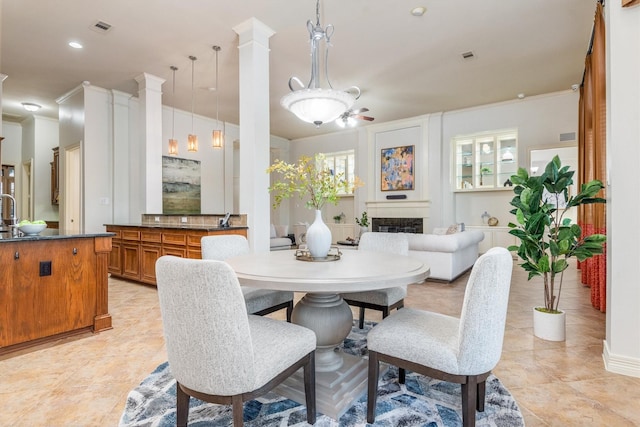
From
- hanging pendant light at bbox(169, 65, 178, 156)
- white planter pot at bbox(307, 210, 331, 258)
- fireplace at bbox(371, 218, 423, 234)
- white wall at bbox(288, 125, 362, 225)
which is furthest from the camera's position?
white wall at bbox(288, 125, 362, 225)

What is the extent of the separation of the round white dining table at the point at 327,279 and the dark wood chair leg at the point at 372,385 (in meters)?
0.35

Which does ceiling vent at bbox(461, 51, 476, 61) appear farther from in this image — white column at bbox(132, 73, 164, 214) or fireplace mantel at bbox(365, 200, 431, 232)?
white column at bbox(132, 73, 164, 214)

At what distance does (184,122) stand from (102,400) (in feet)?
20.5

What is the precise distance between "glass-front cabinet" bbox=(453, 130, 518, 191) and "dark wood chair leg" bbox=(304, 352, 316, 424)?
637cm

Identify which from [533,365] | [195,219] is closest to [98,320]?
[195,219]

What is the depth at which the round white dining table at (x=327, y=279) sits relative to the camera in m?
1.41

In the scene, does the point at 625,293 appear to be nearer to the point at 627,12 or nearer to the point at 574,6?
the point at 627,12

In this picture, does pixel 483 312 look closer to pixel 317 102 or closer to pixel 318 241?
pixel 318 241

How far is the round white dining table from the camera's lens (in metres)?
1.41

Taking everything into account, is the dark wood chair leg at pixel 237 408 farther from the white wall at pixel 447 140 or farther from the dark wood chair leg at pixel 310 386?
the white wall at pixel 447 140

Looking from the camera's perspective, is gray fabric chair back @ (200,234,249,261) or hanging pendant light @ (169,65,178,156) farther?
hanging pendant light @ (169,65,178,156)

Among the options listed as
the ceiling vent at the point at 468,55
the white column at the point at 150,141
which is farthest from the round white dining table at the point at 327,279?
the white column at the point at 150,141

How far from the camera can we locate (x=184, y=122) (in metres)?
7.02

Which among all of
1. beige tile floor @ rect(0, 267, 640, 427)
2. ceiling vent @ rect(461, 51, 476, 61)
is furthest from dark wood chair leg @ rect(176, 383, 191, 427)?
ceiling vent @ rect(461, 51, 476, 61)
